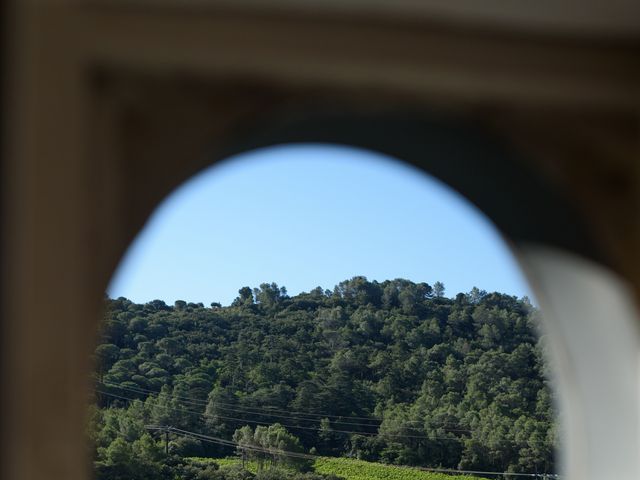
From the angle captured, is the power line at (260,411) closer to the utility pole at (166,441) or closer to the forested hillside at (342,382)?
the forested hillside at (342,382)

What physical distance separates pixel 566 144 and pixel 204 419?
26947 mm

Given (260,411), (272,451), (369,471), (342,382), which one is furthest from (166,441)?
(369,471)

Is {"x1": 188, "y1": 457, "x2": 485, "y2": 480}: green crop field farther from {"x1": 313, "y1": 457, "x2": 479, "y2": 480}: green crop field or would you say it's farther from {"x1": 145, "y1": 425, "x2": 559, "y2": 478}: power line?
{"x1": 145, "y1": 425, "x2": 559, "y2": 478}: power line

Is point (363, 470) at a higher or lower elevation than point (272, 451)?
lower

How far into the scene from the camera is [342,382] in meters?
28.8

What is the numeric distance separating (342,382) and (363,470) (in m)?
2.75

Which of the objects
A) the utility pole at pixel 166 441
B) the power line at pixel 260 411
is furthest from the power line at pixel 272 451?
the power line at pixel 260 411

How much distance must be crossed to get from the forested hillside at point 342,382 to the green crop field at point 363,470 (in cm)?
29

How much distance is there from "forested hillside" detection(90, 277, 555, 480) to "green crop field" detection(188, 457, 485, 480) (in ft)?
0.95

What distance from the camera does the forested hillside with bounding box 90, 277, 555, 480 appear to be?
27234 millimetres

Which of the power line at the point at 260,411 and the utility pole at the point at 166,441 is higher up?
the power line at the point at 260,411

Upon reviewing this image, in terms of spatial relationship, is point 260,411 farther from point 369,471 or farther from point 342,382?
point 369,471

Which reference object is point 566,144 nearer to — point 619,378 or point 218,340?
point 619,378

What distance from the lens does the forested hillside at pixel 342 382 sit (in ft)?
89.4
